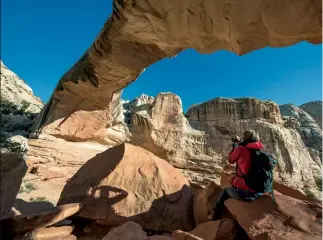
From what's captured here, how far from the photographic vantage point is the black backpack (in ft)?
11.1

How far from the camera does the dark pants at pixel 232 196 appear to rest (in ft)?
11.3

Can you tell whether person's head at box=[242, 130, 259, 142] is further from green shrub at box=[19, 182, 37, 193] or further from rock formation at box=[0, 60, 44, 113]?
rock formation at box=[0, 60, 44, 113]

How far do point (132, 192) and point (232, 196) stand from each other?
6.26 ft

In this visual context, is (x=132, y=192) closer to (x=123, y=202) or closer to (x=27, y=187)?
(x=123, y=202)

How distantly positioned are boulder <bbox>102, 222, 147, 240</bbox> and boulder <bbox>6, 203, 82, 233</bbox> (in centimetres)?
104

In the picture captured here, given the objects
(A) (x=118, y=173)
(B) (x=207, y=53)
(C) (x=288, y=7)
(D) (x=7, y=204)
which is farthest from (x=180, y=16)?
(D) (x=7, y=204)

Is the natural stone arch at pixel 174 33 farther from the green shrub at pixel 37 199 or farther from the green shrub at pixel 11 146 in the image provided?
the green shrub at pixel 37 199

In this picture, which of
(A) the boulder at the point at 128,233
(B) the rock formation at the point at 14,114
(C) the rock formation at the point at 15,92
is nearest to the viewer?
(A) the boulder at the point at 128,233

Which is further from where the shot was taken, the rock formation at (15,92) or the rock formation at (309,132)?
the rock formation at (309,132)

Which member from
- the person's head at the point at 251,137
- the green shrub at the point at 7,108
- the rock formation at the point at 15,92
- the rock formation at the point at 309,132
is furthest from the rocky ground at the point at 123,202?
the rock formation at the point at 309,132

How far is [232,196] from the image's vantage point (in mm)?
3604

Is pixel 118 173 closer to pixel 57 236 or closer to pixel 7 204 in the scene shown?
pixel 57 236

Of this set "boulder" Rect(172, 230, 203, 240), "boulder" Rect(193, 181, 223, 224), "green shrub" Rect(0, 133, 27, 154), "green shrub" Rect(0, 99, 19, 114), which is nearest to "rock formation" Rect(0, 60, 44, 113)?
"green shrub" Rect(0, 99, 19, 114)

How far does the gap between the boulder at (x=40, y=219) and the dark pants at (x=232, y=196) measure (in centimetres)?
234
